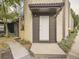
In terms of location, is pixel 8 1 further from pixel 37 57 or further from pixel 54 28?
pixel 37 57

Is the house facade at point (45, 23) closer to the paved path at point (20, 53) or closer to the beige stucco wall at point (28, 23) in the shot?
the beige stucco wall at point (28, 23)

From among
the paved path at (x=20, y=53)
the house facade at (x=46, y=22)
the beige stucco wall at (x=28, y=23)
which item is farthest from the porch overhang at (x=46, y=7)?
the paved path at (x=20, y=53)

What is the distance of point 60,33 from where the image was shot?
1684cm

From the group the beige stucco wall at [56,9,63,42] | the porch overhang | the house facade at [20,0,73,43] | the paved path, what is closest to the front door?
the house facade at [20,0,73,43]

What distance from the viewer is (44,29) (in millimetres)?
17047

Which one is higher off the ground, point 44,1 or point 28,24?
point 44,1

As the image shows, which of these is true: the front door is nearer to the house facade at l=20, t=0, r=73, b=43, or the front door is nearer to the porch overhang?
the house facade at l=20, t=0, r=73, b=43

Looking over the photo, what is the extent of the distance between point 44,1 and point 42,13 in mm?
1184

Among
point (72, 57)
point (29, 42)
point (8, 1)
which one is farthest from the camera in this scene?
point (29, 42)

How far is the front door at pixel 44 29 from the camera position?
55.6 feet

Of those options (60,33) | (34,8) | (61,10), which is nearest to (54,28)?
(60,33)

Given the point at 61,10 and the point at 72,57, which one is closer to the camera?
the point at 72,57

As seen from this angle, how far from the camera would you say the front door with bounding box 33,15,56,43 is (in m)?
16.9

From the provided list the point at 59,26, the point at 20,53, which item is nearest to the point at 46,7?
the point at 59,26
